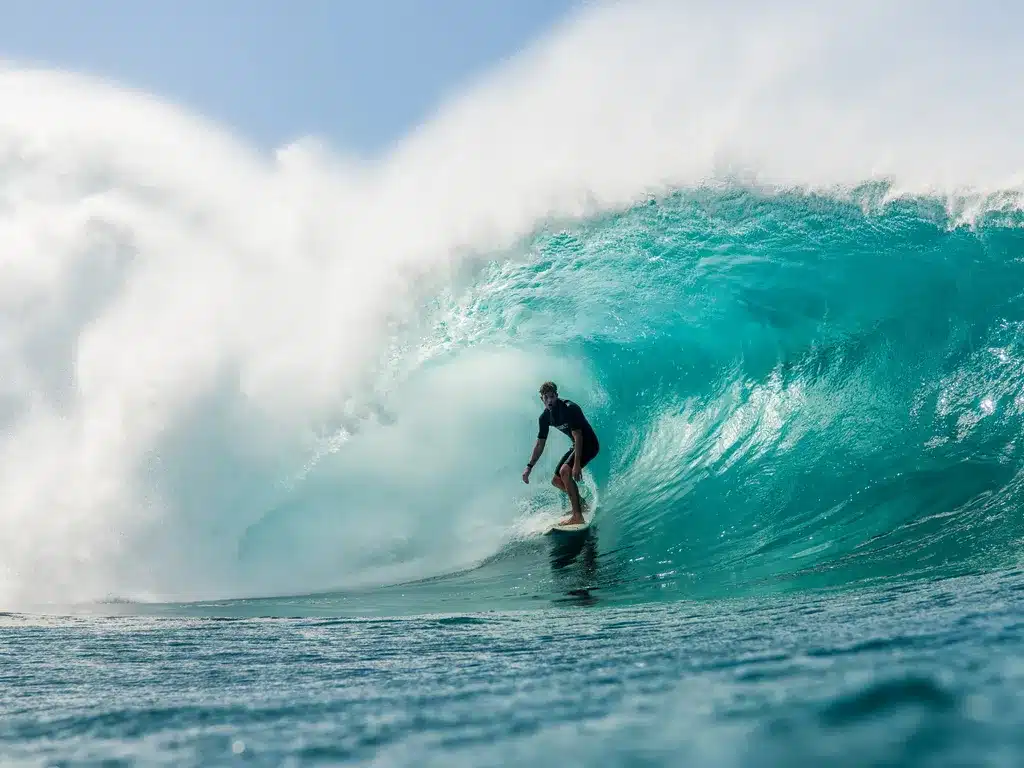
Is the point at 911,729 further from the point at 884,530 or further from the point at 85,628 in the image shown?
the point at 884,530

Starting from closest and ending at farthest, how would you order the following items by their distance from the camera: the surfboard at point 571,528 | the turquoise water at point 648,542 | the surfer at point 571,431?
1. the turquoise water at point 648,542
2. the surfboard at point 571,528
3. the surfer at point 571,431

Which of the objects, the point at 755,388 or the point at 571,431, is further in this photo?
the point at 755,388

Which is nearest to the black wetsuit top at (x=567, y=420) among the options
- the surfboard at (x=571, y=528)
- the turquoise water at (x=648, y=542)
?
the surfboard at (x=571, y=528)

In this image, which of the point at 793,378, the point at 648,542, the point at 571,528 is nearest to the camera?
the point at 648,542

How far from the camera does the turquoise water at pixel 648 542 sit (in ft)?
5.31

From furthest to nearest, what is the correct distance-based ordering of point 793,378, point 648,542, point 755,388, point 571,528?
1. point 755,388
2. point 793,378
3. point 571,528
4. point 648,542

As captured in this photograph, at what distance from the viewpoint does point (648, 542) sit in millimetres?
7633

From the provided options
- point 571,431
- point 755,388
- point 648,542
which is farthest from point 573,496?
point 755,388

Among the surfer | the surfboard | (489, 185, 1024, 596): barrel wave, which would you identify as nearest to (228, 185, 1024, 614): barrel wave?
(489, 185, 1024, 596): barrel wave

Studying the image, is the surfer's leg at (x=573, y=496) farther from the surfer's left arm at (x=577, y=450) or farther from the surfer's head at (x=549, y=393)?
the surfer's head at (x=549, y=393)

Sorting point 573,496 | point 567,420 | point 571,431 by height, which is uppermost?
point 567,420

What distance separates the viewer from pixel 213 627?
14.3ft

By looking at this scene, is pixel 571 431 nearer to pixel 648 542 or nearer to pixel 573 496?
pixel 573 496

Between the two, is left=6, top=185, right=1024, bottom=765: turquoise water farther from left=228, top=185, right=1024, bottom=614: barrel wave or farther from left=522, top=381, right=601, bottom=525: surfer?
left=522, top=381, right=601, bottom=525: surfer
